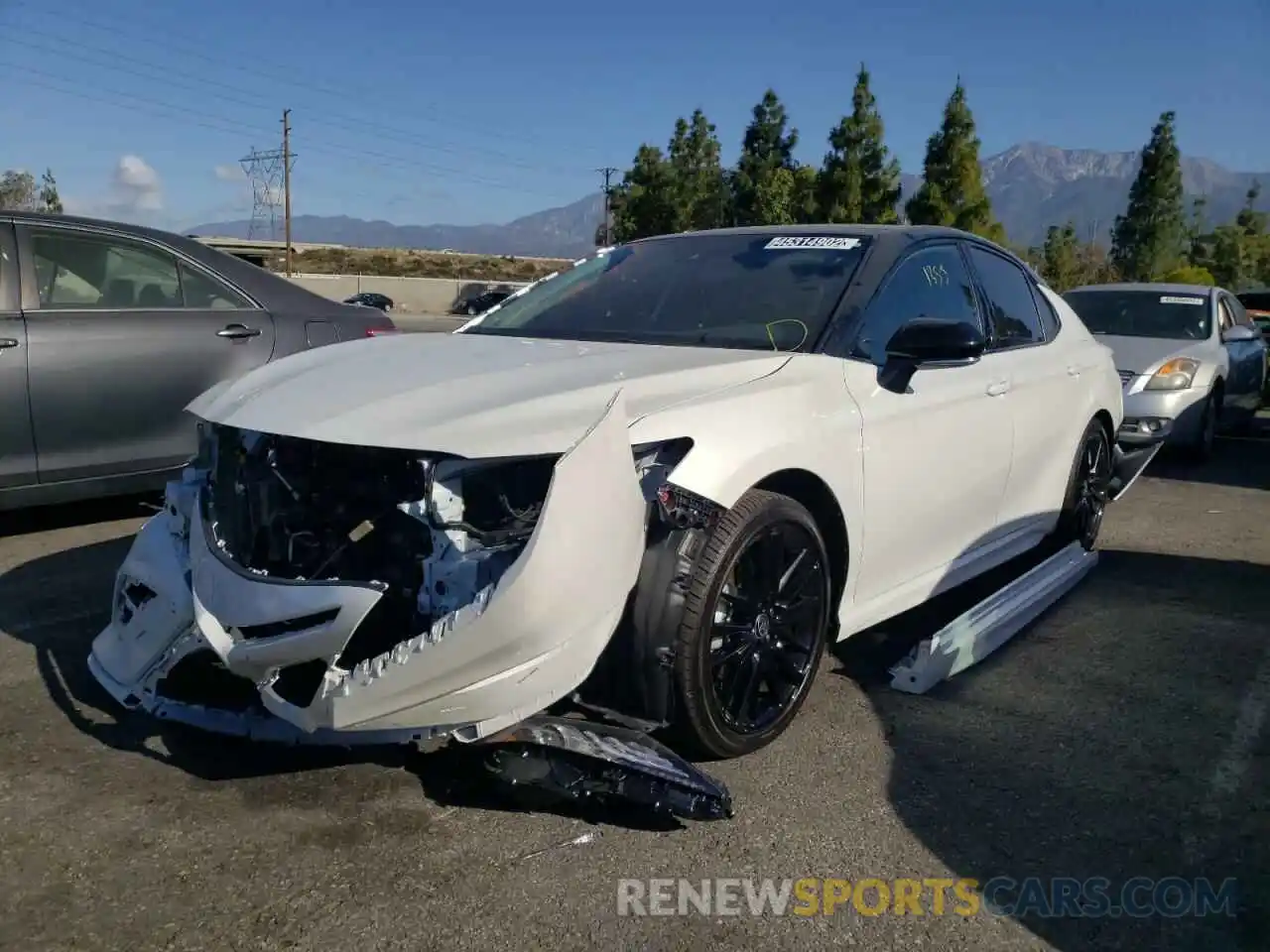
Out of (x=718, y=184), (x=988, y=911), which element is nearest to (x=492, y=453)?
(x=988, y=911)

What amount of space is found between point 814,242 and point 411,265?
66.8 m

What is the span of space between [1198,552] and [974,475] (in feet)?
7.92

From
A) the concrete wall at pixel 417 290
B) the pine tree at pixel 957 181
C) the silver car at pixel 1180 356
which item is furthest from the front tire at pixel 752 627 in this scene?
the concrete wall at pixel 417 290

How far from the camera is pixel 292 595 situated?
2486 millimetres

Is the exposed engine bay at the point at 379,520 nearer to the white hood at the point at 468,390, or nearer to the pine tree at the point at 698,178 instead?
the white hood at the point at 468,390

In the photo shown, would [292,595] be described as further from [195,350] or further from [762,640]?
[195,350]

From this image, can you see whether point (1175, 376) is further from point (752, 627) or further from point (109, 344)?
point (109, 344)

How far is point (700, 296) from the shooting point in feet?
12.5

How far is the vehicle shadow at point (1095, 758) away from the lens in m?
2.47

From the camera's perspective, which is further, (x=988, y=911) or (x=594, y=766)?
(x=594, y=766)

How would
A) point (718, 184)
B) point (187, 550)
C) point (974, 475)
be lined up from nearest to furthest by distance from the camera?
1. point (187, 550)
2. point (974, 475)
3. point (718, 184)

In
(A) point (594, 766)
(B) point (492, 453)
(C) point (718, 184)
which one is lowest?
(A) point (594, 766)

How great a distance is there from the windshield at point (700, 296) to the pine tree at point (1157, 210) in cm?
2948

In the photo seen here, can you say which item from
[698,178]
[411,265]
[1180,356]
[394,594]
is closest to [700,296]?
[394,594]
